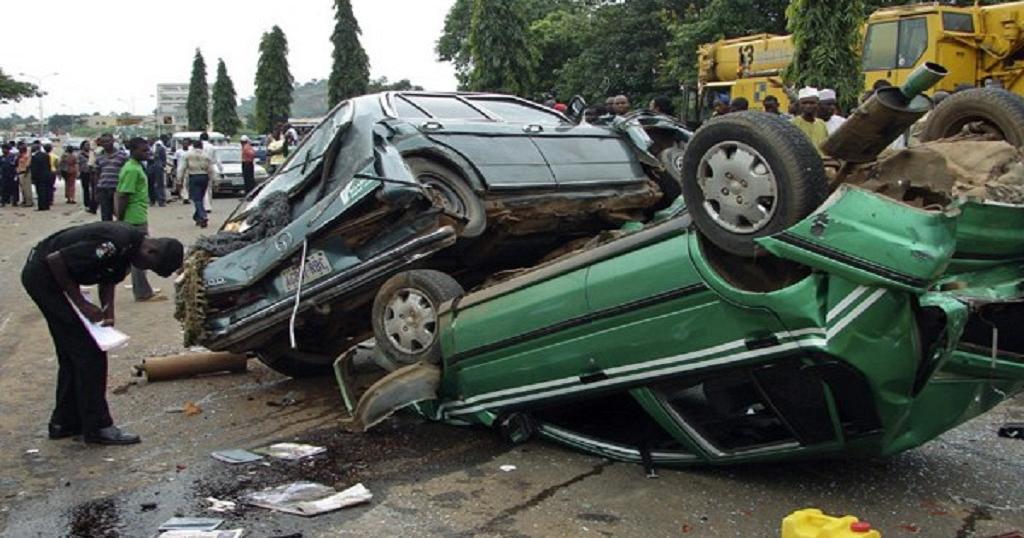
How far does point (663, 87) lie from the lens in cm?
3372

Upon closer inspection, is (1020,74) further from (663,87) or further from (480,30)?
(663,87)

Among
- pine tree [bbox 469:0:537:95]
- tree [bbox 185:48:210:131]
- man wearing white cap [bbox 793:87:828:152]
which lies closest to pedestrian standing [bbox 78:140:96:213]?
pine tree [bbox 469:0:537:95]

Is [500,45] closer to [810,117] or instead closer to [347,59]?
[347,59]

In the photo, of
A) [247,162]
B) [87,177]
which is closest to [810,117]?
[247,162]

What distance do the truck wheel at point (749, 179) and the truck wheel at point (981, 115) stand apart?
3.54 ft

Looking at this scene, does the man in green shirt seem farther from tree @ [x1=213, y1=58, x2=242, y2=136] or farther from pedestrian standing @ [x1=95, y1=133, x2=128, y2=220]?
tree @ [x1=213, y1=58, x2=242, y2=136]

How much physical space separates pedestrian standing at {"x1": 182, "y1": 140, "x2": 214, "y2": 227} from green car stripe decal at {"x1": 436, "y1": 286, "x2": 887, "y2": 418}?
506 inches

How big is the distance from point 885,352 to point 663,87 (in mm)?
30928

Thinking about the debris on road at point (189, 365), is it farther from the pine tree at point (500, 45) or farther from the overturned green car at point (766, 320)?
the pine tree at point (500, 45)

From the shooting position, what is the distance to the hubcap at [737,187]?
150 inches

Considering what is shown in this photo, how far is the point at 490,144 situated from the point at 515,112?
1066mm

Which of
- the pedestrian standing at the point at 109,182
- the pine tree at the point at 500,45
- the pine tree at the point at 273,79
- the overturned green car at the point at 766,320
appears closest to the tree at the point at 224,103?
the pine tree at the point at 273,79

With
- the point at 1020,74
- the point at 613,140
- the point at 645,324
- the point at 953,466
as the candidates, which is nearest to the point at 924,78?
the point at 645,324

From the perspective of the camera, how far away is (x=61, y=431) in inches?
219
